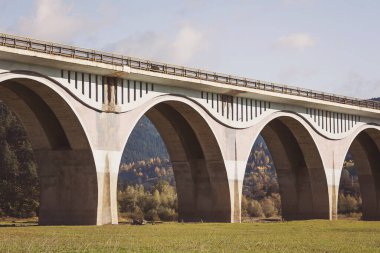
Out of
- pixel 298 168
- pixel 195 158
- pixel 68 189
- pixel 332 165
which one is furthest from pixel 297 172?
pixel 68 189

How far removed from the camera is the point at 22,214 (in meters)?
86.2

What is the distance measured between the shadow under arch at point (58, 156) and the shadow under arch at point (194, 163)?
40.1 feet

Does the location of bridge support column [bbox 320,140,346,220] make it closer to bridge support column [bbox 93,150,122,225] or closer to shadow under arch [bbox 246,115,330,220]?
shadow under arch [bbox 246,115,330,220]

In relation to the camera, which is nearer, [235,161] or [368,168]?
[235,161]

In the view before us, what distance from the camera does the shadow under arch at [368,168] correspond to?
9162 cm

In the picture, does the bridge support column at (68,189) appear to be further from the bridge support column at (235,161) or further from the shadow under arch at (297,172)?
the shadow under arch at (297,172)

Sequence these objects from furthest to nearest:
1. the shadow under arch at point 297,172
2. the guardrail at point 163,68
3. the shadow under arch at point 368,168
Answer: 1. the shadow under arch at point 368,168
2. the shadow under arch at point 297,172
3. the guardrail at point 163,68

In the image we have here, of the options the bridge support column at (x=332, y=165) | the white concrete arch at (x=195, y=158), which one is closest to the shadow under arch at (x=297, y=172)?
the bridge support column at (x=332, y=165)

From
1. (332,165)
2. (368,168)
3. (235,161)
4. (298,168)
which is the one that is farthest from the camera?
(368,168)

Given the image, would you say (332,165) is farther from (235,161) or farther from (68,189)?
(68,189)

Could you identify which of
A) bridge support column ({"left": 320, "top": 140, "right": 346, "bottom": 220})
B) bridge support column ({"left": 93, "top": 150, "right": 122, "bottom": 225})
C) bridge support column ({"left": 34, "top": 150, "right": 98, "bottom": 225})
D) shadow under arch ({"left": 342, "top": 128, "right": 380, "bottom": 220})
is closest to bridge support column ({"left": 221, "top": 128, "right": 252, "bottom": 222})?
bridge support column ({"left": 320, "top": 140, "right": 346, "bottom": 220})

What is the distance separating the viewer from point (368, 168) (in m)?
92.2

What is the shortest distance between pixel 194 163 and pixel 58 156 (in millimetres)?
17236

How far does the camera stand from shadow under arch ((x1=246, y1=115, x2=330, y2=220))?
3118 inches
